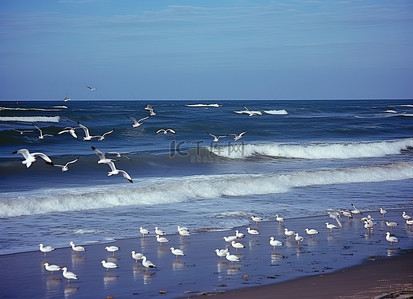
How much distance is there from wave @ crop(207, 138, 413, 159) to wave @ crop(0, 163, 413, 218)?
843 cm

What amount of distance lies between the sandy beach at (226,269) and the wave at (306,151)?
20.7m

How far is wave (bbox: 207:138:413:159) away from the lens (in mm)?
34938

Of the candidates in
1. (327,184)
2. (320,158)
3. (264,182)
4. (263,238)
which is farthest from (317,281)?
(320,158)

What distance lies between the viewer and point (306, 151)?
35156 mm

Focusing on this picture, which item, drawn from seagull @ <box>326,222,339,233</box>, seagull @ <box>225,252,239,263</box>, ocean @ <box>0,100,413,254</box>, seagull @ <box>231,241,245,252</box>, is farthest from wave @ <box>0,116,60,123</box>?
seagull @ <box>225,252,239,263</box>

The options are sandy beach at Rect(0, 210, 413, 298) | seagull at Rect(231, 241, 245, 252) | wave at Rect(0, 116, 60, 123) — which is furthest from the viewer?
wave at Rect(0, 116, 60, 123)

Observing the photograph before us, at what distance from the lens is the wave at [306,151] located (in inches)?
1375

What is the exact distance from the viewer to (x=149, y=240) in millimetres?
13508

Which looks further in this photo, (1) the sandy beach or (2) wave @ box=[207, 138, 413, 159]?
(2) wave @ box=[207, 138, 413, 159]

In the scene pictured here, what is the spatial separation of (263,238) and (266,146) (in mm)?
22375

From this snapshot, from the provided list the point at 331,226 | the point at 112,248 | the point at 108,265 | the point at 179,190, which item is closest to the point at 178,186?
the point at 179,190

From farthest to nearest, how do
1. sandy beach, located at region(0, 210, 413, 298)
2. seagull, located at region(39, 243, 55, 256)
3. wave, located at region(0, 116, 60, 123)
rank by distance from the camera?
wave, located at region(0, 116, 60, 123)
seagull, located at region(39, 243, 55, 256)
sandy beach, located at region(0, 210, 413, 298)

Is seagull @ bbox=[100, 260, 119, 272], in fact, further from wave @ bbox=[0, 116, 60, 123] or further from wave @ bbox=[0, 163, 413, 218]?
wave @ bbox=[0, 116, 60, 123]

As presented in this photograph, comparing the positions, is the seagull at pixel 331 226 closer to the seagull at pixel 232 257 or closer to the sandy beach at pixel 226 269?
the sandy beach at pixel 226 269
